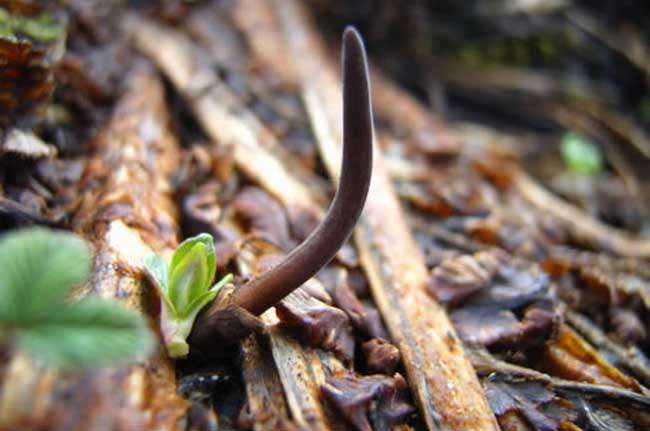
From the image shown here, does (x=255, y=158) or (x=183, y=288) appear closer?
(x=183, y=288)

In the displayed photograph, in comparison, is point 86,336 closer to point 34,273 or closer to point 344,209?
point 34,273

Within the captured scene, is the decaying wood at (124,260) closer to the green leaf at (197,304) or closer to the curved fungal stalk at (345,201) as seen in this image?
the green leaf at (197,304)

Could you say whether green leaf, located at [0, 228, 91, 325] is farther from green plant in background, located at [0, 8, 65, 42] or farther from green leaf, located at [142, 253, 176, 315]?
green plant in background, located at [0, 8, 65, 42]

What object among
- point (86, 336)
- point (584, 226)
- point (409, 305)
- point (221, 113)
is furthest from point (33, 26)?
point (584, 226)

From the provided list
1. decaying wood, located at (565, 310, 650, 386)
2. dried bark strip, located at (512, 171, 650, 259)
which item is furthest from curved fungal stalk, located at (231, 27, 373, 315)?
dried bark strip, located at (512, 171, 650, 259)

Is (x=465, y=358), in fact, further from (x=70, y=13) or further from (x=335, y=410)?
(x=70, y=13)

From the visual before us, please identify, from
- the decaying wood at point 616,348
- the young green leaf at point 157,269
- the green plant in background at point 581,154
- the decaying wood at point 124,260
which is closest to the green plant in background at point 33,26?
the decaying wood at point 124,260
